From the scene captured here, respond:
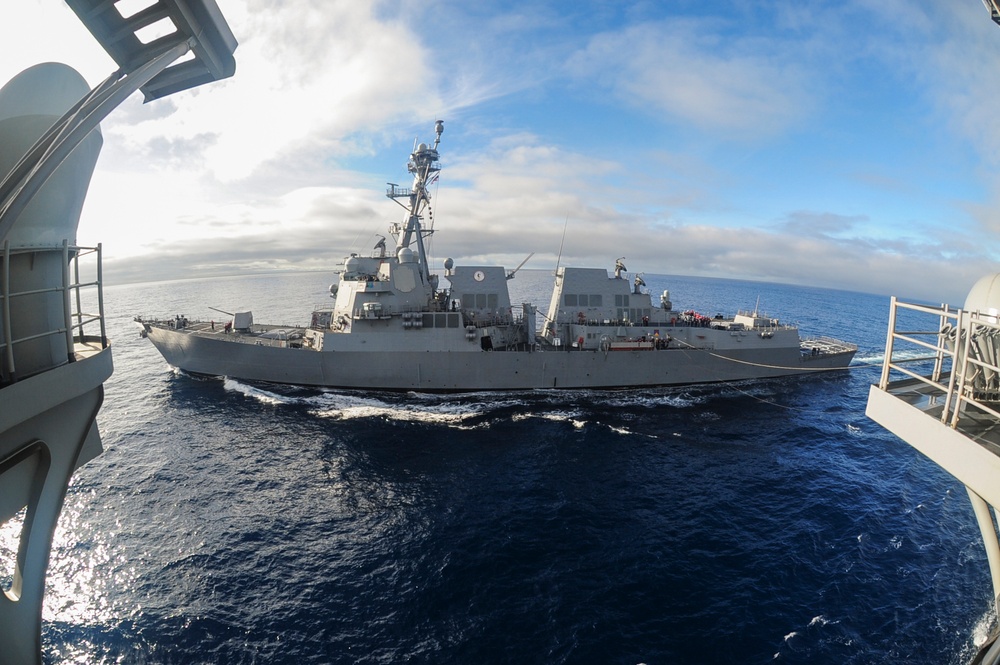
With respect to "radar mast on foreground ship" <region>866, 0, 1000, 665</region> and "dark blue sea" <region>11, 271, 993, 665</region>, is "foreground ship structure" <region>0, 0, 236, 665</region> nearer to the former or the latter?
"dark blue sea" <region>11, 271, 993, 665</region>

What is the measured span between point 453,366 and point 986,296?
78.4 ft

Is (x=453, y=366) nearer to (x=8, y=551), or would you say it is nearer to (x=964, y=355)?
(x=8, y=551)

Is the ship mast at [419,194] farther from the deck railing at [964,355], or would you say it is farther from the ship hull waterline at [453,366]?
the deck railing at [964,355]

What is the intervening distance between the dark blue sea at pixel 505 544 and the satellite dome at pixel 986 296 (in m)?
8.51

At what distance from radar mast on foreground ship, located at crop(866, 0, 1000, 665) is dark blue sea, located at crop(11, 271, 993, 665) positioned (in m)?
5.18

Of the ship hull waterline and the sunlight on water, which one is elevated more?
the ship hull waterline

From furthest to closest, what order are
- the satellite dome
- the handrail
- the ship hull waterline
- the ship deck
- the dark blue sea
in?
the ship hull waterline
the dark blue sea
the satellite dome
the ship deck
the handrail

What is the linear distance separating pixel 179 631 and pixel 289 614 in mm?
2419

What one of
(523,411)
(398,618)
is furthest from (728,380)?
(398,618)

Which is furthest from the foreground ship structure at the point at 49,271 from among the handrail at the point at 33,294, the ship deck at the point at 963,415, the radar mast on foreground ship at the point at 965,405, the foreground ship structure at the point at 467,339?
the foreground ship structure at the point at 467,339

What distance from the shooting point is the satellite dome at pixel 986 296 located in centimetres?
680

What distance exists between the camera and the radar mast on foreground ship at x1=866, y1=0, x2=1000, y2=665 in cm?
Answer: 595

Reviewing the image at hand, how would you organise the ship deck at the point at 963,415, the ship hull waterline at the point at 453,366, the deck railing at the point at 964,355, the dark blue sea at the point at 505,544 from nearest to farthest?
the deck railing at the point at 964,355 < the ship deck at the point at 963,415 < the dark blue sea at the point at 505,544 < the ship hull waterline at the point at 453,366

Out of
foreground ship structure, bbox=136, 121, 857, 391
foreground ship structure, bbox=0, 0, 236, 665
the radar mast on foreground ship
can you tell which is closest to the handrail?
foreground ship structure, bbox=0, 0, 236, 665
